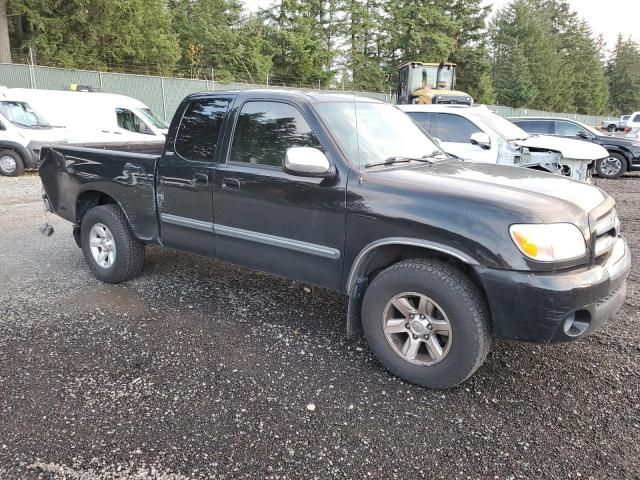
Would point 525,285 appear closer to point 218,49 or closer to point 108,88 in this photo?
point 108,88

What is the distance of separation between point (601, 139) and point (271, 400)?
44.2 ft

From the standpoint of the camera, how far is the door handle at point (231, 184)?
3.75 metres

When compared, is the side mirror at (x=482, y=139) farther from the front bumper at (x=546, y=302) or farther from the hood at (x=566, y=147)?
the front bumper at (x=546, y=302)

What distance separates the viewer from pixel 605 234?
10.2ft

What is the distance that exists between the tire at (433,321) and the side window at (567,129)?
11782 mm

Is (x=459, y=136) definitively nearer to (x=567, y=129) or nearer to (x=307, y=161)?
(x=567, y=129)

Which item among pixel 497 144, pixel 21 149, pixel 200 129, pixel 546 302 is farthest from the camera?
pixel 21 149

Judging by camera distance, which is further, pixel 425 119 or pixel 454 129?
pixel 425 119

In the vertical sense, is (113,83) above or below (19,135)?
above

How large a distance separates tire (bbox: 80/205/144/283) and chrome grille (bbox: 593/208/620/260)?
3849 millimetres

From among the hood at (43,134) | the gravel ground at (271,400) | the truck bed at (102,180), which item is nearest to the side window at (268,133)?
the truck bed at (102,180)

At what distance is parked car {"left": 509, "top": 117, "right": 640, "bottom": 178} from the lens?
12914 millimetres

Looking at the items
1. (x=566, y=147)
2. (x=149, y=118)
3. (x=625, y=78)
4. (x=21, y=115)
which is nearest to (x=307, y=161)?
(x=566, y=147)

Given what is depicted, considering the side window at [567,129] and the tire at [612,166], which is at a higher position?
the side window at [567,129]
